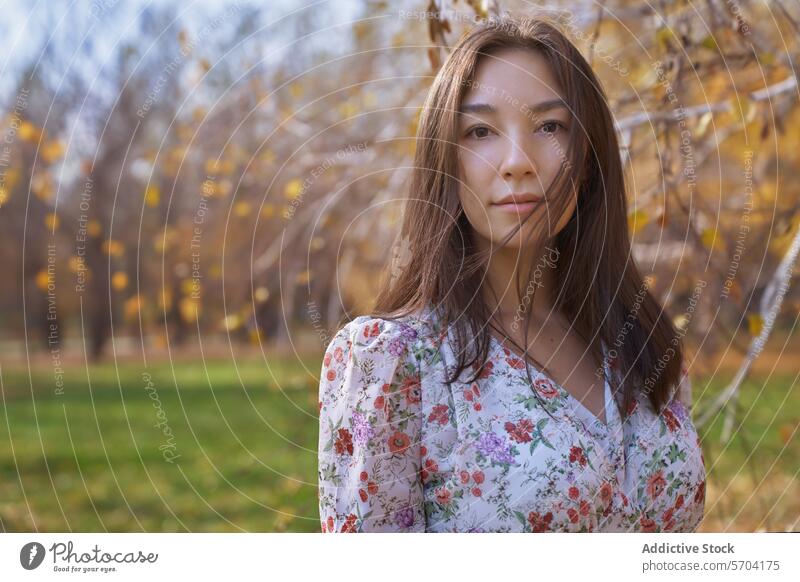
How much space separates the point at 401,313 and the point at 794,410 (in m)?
4.22

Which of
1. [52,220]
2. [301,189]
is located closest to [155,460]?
[301,189]

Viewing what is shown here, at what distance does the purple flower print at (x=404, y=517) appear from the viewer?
1.10 m

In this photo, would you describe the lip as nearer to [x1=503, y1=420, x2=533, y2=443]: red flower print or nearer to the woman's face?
the woman's face

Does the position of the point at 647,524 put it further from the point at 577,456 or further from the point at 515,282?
the point at 515,282

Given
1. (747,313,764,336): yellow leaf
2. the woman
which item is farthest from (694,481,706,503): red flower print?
(747,313,764,336): yellow leaf

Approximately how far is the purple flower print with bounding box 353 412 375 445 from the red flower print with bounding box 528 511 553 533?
8.6 inches

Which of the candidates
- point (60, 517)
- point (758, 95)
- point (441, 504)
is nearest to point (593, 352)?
point (441, 504)

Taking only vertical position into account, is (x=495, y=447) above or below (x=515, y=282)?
below

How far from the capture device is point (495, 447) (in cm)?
110

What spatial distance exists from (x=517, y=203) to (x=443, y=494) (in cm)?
37

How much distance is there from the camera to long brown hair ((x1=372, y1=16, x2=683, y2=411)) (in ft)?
3.89
